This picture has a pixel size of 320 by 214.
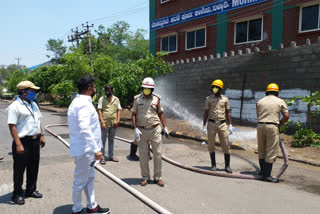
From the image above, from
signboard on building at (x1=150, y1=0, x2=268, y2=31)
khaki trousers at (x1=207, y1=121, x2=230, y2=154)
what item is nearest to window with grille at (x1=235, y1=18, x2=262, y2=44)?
signboard on building at (x1=150, y1=0, x2=268, y2=31)

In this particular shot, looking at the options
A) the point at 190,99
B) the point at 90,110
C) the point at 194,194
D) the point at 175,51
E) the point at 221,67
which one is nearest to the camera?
the point at 90,110

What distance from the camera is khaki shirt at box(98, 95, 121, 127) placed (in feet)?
22.9

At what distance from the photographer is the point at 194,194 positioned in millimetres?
4672

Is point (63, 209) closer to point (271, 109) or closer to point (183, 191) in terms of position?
point (183, 191)

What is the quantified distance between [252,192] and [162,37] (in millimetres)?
18182

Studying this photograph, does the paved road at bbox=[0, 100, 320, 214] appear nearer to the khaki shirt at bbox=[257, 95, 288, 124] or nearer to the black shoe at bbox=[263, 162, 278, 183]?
the black shoe at bbox=[263, 162, 278, 183]

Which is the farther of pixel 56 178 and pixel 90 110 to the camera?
pixel 56 178

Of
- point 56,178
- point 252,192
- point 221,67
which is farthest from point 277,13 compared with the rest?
point 56,178

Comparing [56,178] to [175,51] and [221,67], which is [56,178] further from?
[175,51]

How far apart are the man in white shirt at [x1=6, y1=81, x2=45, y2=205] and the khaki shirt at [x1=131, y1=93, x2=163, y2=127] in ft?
5.73

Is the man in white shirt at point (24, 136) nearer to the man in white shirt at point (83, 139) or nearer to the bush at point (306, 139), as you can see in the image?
the man in white shirt at point (83, 139)

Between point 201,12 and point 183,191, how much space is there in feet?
51.4

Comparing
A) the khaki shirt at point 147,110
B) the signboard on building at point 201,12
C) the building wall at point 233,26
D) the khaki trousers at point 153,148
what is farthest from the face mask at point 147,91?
the signboard on building at point 201,12

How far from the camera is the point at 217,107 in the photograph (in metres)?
6.10
